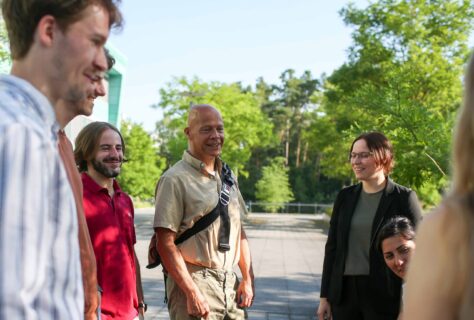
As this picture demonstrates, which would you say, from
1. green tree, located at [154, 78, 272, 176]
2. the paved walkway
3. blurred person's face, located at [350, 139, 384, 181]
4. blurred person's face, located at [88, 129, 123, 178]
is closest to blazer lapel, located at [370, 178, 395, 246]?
blurred person's face, located at [350, 139, 384, 181]

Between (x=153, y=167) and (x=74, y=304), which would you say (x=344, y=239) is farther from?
(x=153, y=167)

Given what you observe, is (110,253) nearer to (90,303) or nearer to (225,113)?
(90,303)

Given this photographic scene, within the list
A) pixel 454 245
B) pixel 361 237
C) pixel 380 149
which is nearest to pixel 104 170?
pixel 361 237

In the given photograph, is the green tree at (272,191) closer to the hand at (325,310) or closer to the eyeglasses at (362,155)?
the hand at (325,310)

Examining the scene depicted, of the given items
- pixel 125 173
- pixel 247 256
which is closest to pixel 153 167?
pixel 125 173

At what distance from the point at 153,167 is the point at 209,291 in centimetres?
4430

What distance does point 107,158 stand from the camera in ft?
12.5

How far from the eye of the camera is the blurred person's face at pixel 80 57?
5.24ft

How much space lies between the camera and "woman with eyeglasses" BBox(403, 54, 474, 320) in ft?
3.92

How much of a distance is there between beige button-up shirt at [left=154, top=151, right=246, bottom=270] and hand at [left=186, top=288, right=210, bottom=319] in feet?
0.67

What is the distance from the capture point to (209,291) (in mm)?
4109

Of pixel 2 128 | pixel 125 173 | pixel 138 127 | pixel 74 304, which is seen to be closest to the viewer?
pixel 2 128

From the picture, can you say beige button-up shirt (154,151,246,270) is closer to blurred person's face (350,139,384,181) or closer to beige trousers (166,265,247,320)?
beige trousers (166,265,247,320)

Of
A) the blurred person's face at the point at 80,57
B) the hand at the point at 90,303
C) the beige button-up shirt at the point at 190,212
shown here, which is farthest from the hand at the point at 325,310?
the blurred person's face at the point at 80,57
